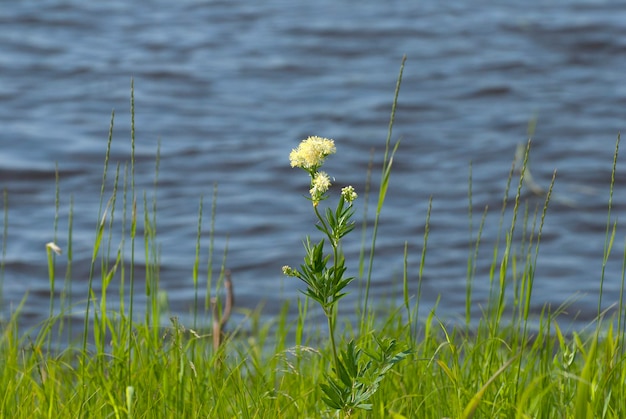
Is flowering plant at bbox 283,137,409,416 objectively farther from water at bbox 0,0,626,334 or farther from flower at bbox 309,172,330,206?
water at bbox 0,0,626,334

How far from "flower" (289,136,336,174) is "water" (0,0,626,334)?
349 cm

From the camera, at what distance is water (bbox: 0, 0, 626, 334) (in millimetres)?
6281

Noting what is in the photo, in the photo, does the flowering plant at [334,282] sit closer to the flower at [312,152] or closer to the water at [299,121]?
the flower at [312,152]

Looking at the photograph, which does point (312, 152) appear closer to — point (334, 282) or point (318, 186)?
point (318, 186)

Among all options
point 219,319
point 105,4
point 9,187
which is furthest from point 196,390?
point 105,4

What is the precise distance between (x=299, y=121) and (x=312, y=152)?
601 centimetres

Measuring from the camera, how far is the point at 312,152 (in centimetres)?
204

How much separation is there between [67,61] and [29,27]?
3.98ft

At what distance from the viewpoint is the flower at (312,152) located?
2.03 metres

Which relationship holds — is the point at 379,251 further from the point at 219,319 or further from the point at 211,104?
the point at 219,319

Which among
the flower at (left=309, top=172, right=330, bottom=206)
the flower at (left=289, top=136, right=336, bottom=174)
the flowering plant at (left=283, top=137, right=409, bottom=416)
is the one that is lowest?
the flowering plant at (left=283, top=137, right=409, bottom=416)

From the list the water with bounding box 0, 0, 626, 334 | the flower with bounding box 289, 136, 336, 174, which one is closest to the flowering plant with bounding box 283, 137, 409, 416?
the flower with bounding box 289, 136, 336, 174

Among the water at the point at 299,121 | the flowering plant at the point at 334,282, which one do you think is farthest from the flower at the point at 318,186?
the water at the point at 299,121

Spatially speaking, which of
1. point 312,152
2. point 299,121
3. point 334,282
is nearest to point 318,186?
point 312,152
